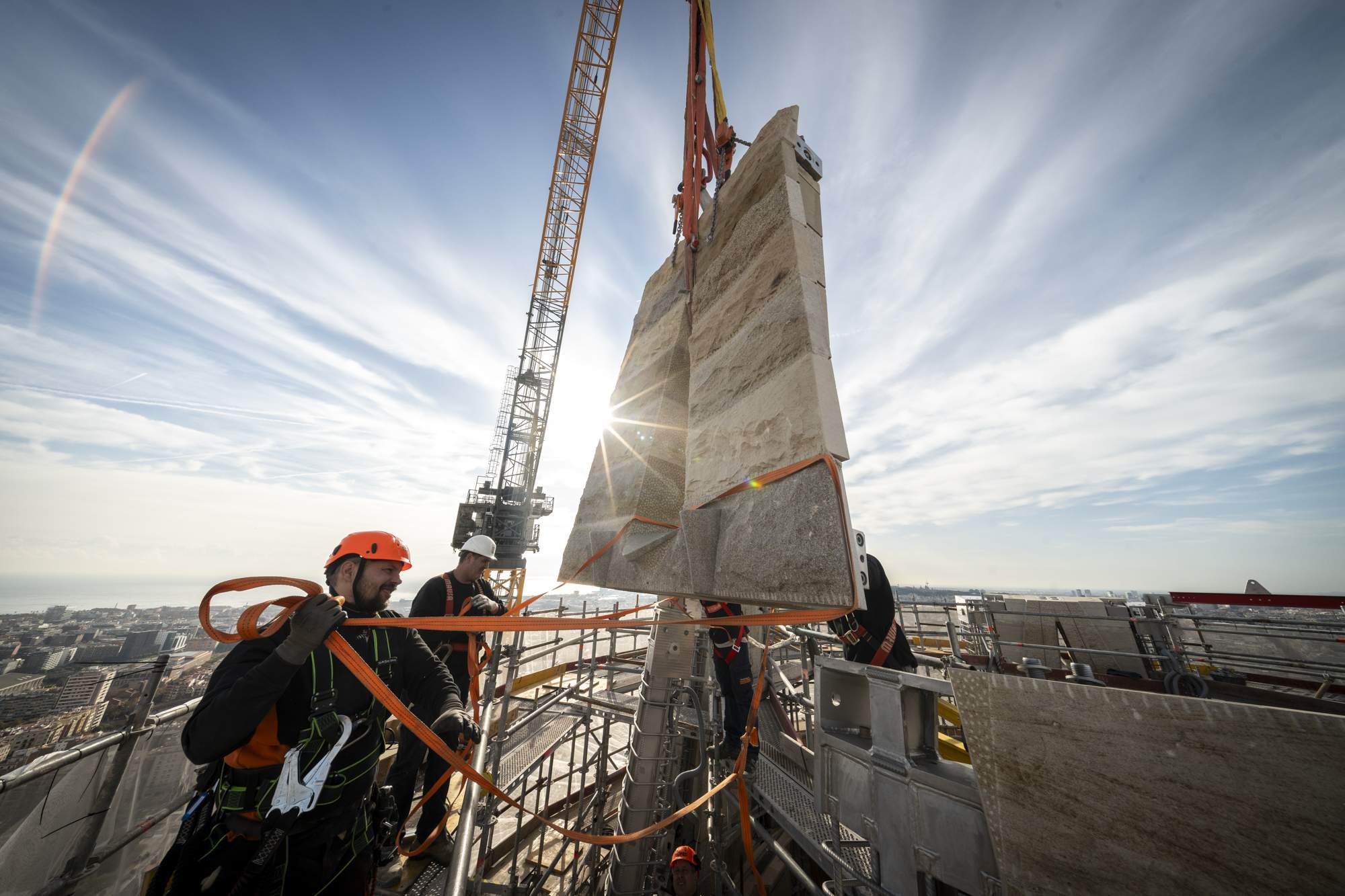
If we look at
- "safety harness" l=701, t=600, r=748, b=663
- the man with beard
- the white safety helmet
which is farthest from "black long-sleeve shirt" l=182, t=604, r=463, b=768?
"safety harness" l=701, t=600, r=748, b=663

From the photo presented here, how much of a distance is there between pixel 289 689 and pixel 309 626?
1.90 ft

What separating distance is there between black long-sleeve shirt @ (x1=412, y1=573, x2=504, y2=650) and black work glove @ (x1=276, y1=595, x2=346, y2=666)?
2.52 m

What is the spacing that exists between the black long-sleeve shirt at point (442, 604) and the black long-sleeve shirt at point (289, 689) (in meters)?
1.41

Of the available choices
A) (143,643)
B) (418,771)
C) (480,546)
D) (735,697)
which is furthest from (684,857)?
(143,643)

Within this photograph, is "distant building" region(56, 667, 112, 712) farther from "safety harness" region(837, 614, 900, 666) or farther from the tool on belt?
"safety harness" region(837, 614, 900, 666)

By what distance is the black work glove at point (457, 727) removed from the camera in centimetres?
309

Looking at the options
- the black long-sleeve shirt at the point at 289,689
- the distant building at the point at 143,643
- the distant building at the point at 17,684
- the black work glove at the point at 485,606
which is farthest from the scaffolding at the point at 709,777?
the distant building at the point at 143,643

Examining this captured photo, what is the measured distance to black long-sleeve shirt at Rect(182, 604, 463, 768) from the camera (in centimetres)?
221

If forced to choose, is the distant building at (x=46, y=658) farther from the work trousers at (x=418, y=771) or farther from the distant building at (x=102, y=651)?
the work trousers at (x=418, y=771)

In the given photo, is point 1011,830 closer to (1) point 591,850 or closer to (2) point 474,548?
(2) point 474,548

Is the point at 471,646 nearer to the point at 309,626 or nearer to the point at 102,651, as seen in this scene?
the point at 309,626

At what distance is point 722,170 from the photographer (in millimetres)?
4957

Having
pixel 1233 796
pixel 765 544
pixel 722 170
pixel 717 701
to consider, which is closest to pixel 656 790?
pixel 717 701

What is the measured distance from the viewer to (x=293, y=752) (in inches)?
96.7
